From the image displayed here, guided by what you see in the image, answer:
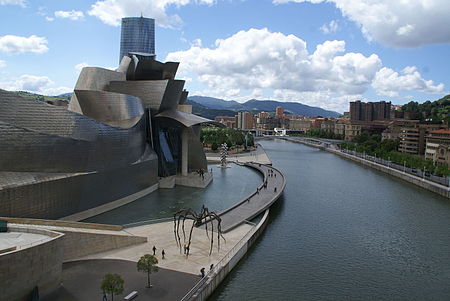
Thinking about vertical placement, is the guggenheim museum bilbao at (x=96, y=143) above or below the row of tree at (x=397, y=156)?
above

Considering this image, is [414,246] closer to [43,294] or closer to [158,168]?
[43,294]

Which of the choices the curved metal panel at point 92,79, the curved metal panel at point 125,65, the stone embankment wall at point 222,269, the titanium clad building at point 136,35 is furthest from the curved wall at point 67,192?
the titanium clad building at point 136,35

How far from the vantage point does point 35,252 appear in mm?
13703

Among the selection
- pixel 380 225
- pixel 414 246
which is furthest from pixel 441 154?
pixel 414 246

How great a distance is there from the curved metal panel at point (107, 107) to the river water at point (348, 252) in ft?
47.3

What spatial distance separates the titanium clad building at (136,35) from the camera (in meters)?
164

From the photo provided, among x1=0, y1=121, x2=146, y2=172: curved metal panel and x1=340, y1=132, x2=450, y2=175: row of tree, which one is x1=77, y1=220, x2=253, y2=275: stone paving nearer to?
x1=0, y1=121, x2=146, y2=172: curved metal panel

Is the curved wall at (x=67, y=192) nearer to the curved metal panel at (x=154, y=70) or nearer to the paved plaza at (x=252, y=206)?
the paved plaza at (x=252, y=206)

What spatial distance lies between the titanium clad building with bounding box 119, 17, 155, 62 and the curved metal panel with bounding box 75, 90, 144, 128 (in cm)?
14141

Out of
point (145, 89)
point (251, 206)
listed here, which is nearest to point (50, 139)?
point (251, 206)

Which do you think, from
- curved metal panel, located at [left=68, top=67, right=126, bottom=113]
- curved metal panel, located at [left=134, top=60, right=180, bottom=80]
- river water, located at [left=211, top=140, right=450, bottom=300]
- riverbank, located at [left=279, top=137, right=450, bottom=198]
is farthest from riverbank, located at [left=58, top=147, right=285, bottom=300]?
riverbank, located at [left=279, top=137, right=450, bottom=198]

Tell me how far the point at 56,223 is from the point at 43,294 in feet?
14.9

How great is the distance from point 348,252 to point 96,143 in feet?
56.9

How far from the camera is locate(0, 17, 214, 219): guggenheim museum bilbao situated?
19953mm
